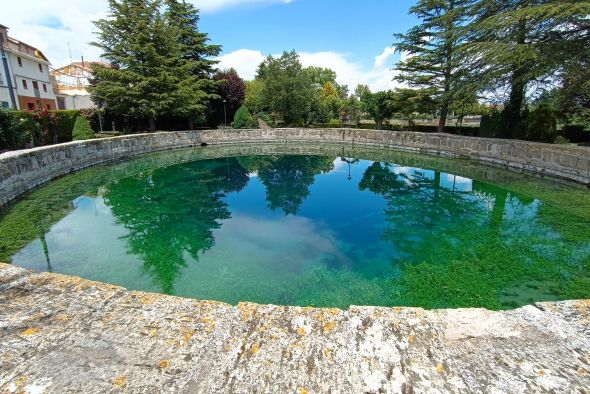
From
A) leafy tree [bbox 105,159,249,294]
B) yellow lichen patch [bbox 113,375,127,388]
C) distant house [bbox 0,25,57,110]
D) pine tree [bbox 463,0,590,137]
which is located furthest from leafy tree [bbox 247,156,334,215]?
distant house [bbox 0,25,57,110]

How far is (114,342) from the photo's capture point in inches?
66.5

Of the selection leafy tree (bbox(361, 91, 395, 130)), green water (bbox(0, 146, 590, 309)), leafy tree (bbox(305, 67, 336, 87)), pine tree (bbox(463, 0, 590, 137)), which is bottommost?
green water (bbox(0, 146, 590, 309))

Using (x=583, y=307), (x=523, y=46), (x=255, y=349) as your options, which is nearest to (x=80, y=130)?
(x=255, y=349)

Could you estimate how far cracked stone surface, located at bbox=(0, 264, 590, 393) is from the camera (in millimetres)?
1427

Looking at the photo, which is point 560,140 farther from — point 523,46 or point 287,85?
point 287,85

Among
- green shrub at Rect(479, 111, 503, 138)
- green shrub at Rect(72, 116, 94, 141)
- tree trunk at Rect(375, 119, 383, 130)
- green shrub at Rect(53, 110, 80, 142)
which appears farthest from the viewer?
tree trunk at Rect(375, 119, 383, 130)

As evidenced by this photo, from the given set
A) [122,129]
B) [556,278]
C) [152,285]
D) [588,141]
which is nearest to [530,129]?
[588,141]

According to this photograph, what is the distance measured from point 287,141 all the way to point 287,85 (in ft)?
17.2

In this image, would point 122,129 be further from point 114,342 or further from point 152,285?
point 114,342

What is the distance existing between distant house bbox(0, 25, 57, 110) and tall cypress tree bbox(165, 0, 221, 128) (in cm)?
1097

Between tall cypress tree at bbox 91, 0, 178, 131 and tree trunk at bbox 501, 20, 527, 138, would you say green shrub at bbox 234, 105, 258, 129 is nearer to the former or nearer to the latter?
tall cypress tree at bbox 91, 0, 178, 131

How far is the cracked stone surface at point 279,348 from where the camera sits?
1.43m

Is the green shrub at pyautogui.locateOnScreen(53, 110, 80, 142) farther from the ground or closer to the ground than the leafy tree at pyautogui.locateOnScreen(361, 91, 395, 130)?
closer to the ground

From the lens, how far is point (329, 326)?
5.91 ft
